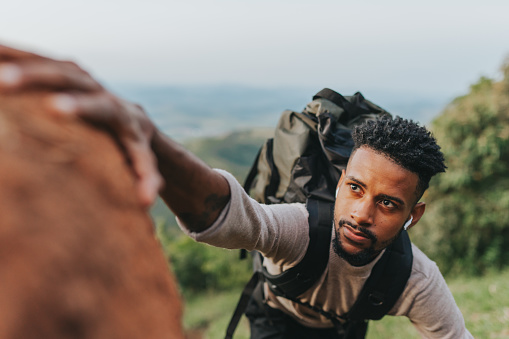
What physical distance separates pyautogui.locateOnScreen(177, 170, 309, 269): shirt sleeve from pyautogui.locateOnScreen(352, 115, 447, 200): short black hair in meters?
0.59

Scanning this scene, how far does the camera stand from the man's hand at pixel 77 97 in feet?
2.59

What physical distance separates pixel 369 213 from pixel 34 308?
1917 mm

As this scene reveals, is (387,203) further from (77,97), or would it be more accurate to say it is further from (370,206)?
(77,97)

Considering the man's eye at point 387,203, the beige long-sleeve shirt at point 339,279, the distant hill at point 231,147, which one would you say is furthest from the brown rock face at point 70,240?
the distant hill at point 231,147

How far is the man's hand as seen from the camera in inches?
31.1

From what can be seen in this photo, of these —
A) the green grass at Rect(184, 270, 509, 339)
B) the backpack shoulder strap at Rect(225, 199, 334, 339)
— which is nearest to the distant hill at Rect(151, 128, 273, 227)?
the green grass at Rect(184, 270, 509, 339)

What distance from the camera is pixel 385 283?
2.39m

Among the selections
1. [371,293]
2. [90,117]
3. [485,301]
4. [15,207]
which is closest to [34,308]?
[15,207]

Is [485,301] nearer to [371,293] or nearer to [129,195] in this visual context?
[371,293]

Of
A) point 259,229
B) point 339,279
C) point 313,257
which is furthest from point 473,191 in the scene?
point 259,229

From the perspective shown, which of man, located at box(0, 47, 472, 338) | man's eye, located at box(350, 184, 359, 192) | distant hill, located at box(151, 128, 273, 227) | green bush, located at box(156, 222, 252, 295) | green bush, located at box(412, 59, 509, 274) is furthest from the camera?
distant hill, located at box(151, 128, 273, 227)

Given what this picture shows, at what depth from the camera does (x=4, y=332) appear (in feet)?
2.06

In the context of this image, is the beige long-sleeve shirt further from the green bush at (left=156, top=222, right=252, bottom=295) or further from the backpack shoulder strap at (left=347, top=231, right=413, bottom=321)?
the green bush at (left=156, top=222, right=252, bottom=295)

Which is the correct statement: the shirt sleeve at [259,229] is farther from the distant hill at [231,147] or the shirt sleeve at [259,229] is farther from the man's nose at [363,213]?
the distant hill at [231,147]
